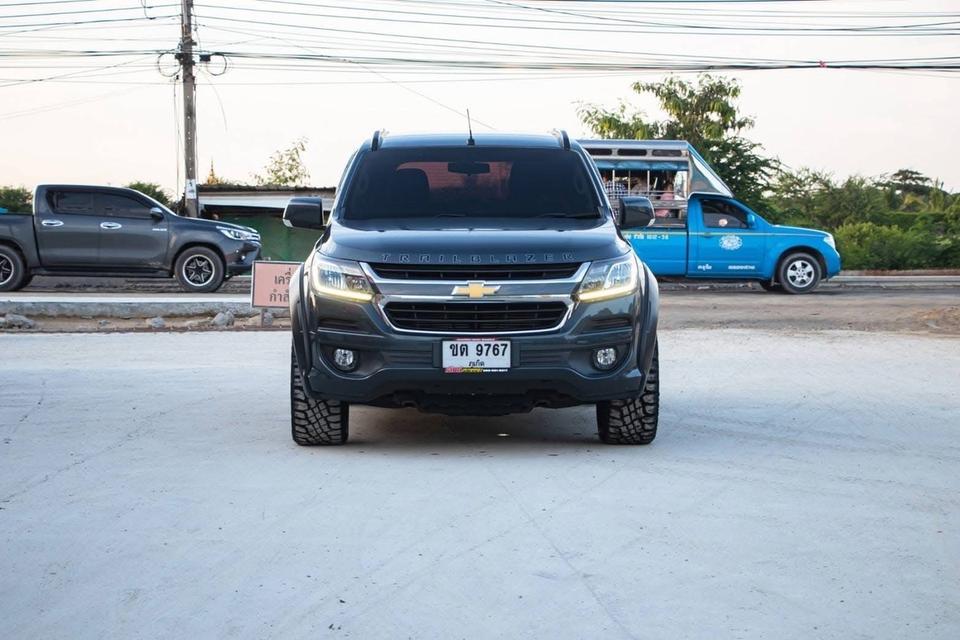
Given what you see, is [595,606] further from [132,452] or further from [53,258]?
[53,258]

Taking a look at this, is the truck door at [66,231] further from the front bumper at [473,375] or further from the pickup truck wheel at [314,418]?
the front bumper at [473,375]

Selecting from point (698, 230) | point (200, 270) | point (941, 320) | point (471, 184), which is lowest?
point (941, 320)

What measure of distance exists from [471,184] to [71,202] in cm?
1777

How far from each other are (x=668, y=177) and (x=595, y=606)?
21498 millimetres

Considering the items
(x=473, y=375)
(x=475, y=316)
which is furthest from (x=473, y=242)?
(x=473, y=375)

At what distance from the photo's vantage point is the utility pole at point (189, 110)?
3453 cm

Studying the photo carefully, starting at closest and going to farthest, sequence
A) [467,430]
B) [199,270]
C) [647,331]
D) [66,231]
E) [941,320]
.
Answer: [647,331] < [467,430] < [941,320] < [66,231] < [199,270]

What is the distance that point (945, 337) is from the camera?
637 inches

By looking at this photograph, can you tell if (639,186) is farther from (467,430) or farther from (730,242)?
(467,430)

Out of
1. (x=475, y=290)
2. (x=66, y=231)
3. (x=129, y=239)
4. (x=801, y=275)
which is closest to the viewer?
(x=475, y=290)

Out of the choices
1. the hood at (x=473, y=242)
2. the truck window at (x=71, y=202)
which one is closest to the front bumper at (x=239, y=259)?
the truck window at (x=71, y=202)

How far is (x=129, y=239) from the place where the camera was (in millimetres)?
25328

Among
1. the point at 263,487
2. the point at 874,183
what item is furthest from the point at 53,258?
the point at 874,183

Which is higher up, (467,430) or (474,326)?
(474,326)
